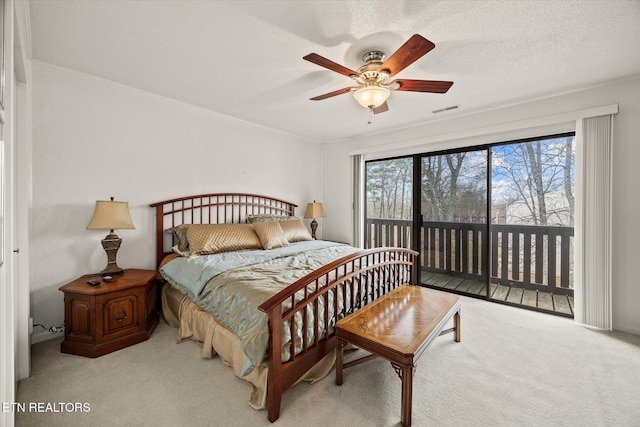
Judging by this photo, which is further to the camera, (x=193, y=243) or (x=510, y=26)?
(x=193, y=243)

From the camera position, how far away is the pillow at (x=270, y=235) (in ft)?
10.5

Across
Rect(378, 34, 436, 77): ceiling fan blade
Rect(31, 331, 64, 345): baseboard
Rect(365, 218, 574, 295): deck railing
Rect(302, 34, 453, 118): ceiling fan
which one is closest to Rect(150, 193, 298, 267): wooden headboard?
Rect(31, 331, 64, 345): baseboard

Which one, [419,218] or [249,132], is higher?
[249,132]

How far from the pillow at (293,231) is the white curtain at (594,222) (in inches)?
125

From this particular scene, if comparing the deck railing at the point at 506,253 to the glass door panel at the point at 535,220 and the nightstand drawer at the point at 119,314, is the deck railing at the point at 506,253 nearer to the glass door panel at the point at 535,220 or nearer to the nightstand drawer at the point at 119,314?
the glass door panel at the point at 535,220

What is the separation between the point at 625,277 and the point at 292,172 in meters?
4.33

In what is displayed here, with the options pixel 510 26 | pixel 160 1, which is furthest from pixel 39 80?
pixel 510 26

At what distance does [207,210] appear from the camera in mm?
3502

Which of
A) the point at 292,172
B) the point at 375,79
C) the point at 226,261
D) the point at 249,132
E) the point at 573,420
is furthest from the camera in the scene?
the point at 292,172

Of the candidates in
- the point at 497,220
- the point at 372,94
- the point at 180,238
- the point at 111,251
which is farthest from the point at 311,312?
the point at 497,220

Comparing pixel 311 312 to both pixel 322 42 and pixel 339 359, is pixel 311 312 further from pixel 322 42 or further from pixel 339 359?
pixel 322 42

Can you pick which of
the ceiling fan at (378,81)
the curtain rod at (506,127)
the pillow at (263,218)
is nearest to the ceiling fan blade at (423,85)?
the ceiling fan at (378,81)

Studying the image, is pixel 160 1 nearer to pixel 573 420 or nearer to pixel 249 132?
pixel 249 132

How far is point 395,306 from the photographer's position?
2129 mm
